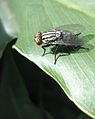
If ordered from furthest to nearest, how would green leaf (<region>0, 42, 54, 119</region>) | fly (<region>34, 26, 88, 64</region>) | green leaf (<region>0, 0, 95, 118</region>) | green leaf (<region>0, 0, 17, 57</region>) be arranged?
green leaf (<region>0, 42, 54, 119</region>) < green leaf (<region>0, 0, 17, 57</region>) < fly (<region>34, 26, 88, 64</region>) < green leaf (<region>0, 0, 95, 118</region>)

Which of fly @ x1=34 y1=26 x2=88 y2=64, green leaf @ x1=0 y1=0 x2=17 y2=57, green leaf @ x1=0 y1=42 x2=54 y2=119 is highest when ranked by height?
fly @ x1=34 y1=26 x2=88 y2=64

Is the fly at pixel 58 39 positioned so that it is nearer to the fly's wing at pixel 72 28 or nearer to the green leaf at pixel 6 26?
the fly's wing at pixel 72 28

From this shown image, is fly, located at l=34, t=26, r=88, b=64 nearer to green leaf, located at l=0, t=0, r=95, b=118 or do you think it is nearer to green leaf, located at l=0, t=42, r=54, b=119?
green leaf, located at l=0, t=0, r=95, b=118

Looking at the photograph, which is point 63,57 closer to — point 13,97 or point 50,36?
point 50,36

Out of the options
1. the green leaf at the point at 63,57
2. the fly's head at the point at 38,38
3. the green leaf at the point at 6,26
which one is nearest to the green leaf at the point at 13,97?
the green leaf at the point at 6,26

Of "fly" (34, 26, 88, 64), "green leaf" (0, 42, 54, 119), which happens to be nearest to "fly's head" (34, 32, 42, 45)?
"fly" (34, 26, 88, 64)

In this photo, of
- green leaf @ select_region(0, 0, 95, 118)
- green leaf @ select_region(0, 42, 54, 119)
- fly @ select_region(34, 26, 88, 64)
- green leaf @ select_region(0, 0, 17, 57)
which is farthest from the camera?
green leaf @ select_region(0, 42, 54, 119)

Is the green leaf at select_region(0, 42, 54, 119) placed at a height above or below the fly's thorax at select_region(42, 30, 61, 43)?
below
